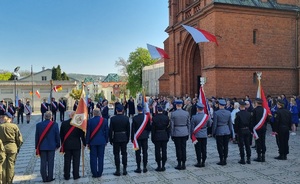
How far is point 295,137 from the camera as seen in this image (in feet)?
40.8

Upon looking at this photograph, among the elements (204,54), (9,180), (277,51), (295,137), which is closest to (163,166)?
(9,180)

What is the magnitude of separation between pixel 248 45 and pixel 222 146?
12720mm

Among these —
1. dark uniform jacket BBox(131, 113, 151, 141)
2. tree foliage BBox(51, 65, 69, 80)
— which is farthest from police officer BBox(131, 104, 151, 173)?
tree foliage BBox(51, 65, 69, 80)

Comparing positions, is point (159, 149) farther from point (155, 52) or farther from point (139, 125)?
point (155, 52)

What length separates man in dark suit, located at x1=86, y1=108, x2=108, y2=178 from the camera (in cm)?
731

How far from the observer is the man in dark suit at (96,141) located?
731 centimetres

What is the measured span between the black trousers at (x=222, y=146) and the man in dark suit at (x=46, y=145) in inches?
178

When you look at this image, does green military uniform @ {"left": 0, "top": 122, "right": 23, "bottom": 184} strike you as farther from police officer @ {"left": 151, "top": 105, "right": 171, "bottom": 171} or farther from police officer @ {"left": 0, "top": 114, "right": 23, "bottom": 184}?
police officer @ {"left": 151, "top": 105, "right": 171, "bottom": 171}

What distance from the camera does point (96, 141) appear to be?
7.32m

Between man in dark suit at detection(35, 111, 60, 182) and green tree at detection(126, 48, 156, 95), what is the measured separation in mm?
56077

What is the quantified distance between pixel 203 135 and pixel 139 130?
187 cm

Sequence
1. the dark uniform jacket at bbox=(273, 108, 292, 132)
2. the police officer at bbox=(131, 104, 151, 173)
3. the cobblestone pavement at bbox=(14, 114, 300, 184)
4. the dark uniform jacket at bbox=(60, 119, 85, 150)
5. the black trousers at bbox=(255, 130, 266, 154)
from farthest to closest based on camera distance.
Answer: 1. the dark uniform jacket at bbox=(273, 108, 292, 132)
2. the black trousers at bbox=(255, 130, 266, 154)
3. the police officer at bbox=(131, 104, 151, 173)
4. the dark uniform jacket at bbox=(60, 119, 85, 150)
5. the cobblestone pavement at bbox=(14, 114, 300, 184)

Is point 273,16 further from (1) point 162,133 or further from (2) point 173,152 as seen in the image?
(1) point 162,133

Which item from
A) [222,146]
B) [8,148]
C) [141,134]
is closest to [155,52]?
[222,146]
